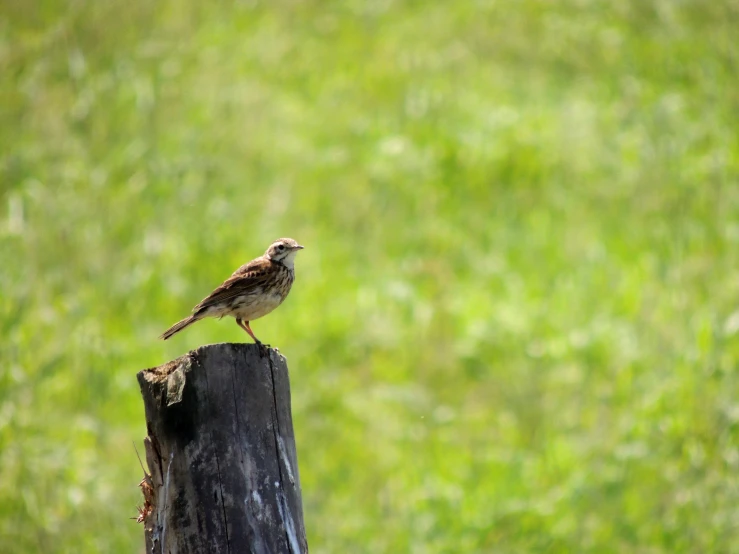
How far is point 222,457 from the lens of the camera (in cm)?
385

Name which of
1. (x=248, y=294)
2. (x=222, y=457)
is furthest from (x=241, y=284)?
(x=222, y=457)

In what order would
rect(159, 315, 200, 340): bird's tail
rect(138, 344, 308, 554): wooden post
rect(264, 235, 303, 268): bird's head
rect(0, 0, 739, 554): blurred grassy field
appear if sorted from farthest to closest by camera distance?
rect(0, 0, 739, 554): blurred grassy field → rect(264, 235, 303, 268): bird's head → rect(159, 315, 200, 340): bird's tail → rect(138, 344, 308, 554): wooden post

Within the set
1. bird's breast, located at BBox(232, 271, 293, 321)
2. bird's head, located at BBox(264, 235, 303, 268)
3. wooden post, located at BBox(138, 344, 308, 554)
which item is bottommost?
wooden post, located at BBox(138, 344, 308, 554)

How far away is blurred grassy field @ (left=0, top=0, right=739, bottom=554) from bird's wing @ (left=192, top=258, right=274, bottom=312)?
141 inches

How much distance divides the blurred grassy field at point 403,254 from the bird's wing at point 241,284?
3587 mm

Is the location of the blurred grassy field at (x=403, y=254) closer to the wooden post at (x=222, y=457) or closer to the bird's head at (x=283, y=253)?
the bird's head at (x=283, y=253)

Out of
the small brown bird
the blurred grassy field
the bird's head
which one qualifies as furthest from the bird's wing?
the blurred grassy field

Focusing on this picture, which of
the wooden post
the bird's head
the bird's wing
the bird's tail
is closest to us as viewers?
the wooden post

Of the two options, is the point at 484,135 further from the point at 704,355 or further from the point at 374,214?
the point at 704,355

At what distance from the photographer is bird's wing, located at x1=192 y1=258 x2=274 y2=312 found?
21.6 ft

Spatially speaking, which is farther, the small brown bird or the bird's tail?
the small brown bird

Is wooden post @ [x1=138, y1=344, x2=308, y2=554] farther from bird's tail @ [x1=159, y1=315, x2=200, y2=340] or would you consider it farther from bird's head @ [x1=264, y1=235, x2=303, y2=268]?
bird's head @ [x1=264, y1=235, x2=303, y2=268]

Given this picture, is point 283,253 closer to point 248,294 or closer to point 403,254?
point 248,294

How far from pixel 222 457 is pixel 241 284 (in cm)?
290
